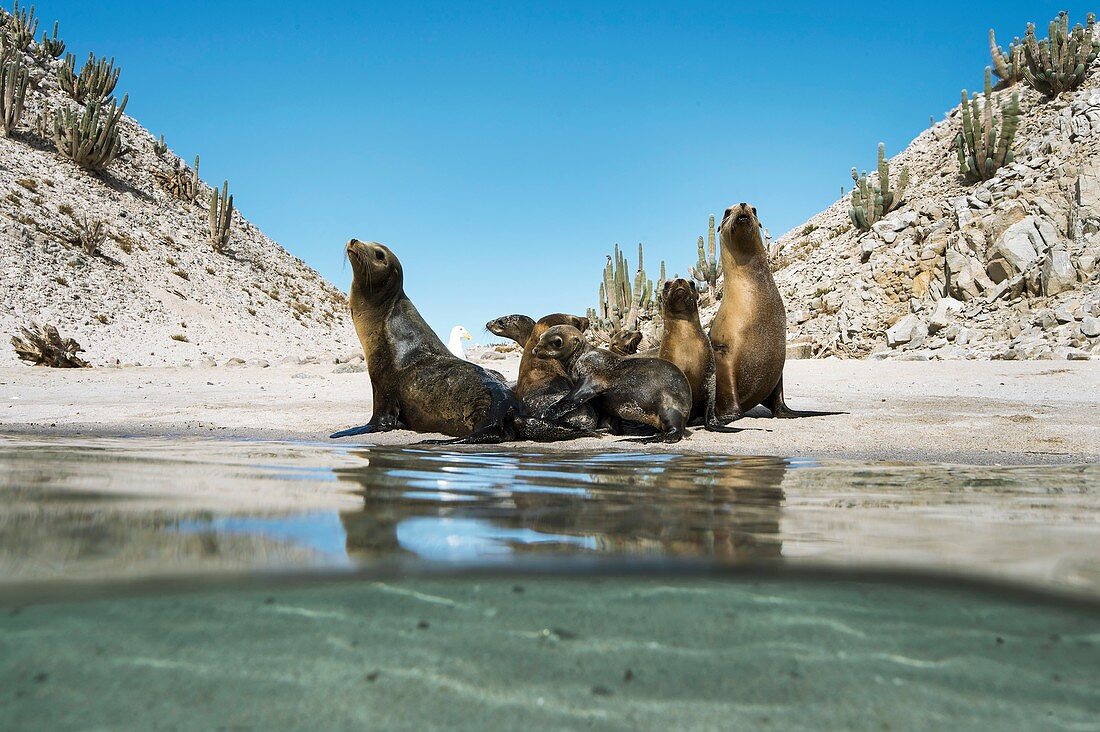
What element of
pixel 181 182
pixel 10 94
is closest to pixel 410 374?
pixel 10 94

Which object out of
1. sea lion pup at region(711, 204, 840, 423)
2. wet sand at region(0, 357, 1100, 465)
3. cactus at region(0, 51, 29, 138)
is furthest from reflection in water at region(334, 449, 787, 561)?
cactus at region(0, 51, 29, 138)

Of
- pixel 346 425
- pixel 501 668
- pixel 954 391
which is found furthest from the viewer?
pixel 954 391

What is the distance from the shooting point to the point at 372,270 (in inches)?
287

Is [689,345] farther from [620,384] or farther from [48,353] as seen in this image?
[48,353]

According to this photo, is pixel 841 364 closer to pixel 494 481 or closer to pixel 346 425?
pixel 346 425

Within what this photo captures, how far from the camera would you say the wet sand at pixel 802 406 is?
5.27 meters

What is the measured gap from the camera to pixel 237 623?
1343mm

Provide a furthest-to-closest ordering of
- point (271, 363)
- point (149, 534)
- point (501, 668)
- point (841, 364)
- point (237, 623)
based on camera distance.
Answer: point (271, 363) < point (841, 364) < point (149, 534) < point (237, 623) < point (501, 668)

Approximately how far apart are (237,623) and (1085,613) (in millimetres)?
1429

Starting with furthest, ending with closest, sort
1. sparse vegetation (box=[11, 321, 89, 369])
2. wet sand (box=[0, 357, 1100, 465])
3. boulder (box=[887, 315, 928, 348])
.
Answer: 1. boulder (box=[887, 315, 928, 348])
2. sparse vegetation (box=[11, 321, 89, 369])
3. wet sand (box=[0, 357, 1100, 465])

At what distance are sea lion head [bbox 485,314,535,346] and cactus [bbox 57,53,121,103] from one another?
3033 cm

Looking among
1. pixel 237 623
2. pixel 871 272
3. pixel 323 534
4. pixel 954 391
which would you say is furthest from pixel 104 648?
pixel 871 272

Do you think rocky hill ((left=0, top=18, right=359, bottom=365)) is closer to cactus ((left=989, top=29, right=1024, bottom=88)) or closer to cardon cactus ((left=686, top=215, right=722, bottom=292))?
cardon cactus ((left=686, top=215, right=722, bottom=292))

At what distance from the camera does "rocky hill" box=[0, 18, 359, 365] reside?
848 inches
